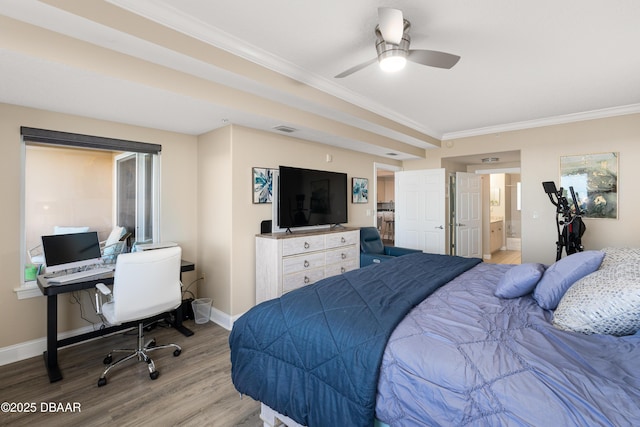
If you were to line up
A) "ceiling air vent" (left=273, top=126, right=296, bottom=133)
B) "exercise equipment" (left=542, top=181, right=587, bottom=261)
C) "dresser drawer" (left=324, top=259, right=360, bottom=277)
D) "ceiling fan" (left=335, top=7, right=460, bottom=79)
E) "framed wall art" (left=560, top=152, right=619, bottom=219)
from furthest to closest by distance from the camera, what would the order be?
"framed wall art" (left=560, top=152, right=619, bottom=219), "exercise equipment" (left=542, top=181, right=587, bottom=261), "dresser drawer" (left=324, top=259, right=360, bottom=277), "ceiling air vent" (left=273, top=126, right=296, bottom=133), "ceiling fan" (left=335, top=7, right=460, bottom=79)

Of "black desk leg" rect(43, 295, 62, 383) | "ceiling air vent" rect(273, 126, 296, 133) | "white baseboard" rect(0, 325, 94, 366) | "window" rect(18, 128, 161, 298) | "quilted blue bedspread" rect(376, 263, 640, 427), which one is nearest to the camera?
"quilted blue bedspread" rect(376, 263, 640, 427)

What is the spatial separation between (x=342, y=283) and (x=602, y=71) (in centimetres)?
336

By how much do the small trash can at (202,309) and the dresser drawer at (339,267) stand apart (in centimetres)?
147

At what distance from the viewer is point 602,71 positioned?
2.95m

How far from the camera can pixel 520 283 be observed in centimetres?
181

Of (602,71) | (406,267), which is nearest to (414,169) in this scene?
(602,71)

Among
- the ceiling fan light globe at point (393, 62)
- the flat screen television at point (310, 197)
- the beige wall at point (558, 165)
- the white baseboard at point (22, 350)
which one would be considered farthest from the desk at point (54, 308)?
the beige wall at point (558, 165)

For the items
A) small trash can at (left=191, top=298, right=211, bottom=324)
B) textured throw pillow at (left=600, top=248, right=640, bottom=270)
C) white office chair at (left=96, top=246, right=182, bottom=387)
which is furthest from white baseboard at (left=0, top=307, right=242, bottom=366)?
textured throw pillow at (left=600, top=248, right=640, bottom=270)

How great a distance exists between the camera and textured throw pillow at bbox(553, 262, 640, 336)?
49.8 inches

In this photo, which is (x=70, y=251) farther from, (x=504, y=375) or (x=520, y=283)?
(x=520, y=283)

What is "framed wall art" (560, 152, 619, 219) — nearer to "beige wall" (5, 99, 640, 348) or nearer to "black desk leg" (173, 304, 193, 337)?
"beige wall" (5, 99, 640, 348)

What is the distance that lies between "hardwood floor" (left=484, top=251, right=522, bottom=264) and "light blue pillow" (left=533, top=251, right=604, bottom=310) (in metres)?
5.57

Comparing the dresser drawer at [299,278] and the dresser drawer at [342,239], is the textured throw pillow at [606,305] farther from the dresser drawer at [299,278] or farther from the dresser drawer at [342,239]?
the dresser drawer at [342,239]

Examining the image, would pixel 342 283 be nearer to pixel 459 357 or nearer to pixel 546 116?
pixel 459 357
